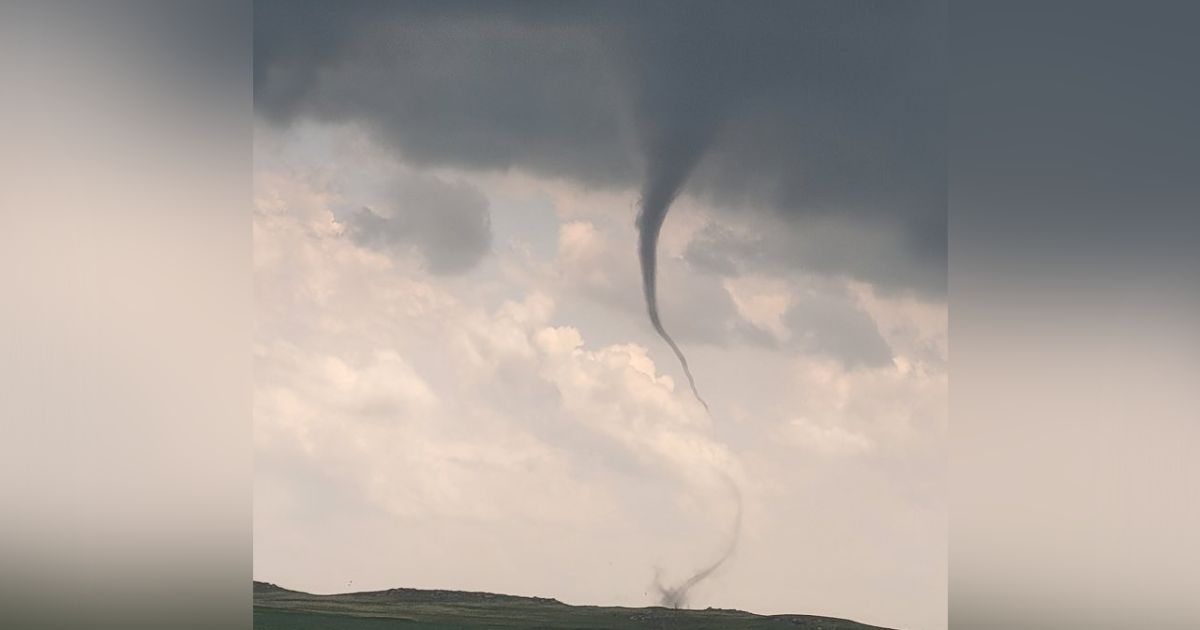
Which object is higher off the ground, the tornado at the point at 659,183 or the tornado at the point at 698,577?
the tornado at the point at 659,183

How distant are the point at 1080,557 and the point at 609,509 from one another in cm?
147

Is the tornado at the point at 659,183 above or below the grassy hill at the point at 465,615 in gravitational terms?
above

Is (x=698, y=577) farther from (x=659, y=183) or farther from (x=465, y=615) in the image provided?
(x=659, y=183)

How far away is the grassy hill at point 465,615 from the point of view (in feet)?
12.8

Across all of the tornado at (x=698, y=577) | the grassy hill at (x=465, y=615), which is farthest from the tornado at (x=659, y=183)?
the grassy hill at (x=465, y=615)

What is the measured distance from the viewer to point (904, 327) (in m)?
3.90

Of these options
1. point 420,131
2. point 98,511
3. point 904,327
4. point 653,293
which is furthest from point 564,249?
point 98,511

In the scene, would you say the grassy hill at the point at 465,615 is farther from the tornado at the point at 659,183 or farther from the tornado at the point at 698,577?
the tornado at the point at 659,183

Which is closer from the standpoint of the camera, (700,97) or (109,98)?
(109,98)

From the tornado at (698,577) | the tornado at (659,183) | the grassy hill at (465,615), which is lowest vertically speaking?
the grassy hill at (465,615)

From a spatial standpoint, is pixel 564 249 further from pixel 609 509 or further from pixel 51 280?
pixel 51 280

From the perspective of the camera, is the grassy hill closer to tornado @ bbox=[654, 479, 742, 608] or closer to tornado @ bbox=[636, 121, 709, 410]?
tornado @ bbox=[654, 479, 742, 608]

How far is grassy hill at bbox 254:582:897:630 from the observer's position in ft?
12.8

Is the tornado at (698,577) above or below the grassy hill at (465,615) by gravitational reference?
above
